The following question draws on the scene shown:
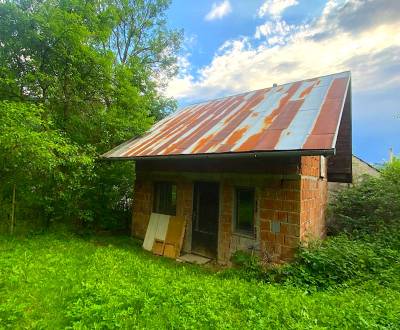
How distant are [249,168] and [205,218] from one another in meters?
2.13

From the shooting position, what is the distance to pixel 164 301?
419 centimetres

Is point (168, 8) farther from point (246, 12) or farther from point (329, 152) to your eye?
point (329, 152)

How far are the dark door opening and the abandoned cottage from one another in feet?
0.09

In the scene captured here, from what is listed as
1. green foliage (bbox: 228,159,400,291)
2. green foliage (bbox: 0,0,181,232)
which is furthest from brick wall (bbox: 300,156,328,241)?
green foliage (bbox: 0,0,181,232)

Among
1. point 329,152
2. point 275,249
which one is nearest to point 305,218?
point 275,249

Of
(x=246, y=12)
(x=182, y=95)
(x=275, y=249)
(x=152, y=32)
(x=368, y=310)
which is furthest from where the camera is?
(x=182, y=95)

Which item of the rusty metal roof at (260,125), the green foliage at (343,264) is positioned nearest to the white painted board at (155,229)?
the rusty metal roof at (260,125)

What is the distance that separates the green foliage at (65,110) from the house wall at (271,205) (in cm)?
354

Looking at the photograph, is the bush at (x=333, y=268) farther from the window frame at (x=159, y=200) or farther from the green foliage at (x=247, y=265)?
the window frame at (x=159, y=200)

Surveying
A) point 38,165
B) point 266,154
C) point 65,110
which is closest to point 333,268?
point 266,154

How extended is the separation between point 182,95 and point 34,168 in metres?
15.5

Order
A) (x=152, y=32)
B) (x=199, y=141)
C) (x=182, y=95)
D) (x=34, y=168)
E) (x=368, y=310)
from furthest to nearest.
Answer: (x=182, y=95)
(x=152, y=32)
(x=34, y=168)
(x=199, y=141)
(x=368, y=310)

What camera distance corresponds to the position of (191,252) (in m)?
7.99

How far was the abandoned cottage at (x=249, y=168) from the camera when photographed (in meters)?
5.86
